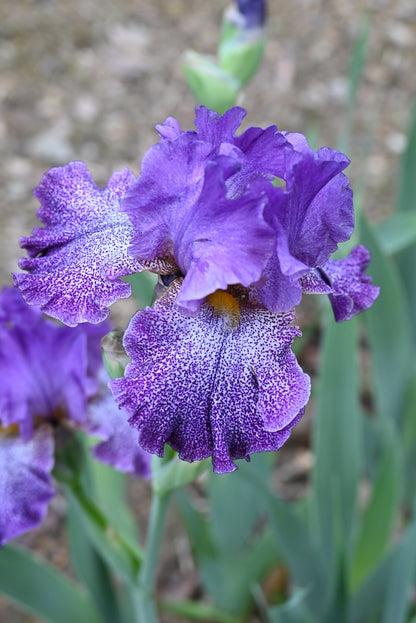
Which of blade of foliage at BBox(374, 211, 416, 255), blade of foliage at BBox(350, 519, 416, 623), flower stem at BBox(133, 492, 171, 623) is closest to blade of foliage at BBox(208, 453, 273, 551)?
blade of foliage at BBox(350, 519, 416, 623)

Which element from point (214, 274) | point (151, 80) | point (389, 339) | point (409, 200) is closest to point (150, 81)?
point (151, 80)

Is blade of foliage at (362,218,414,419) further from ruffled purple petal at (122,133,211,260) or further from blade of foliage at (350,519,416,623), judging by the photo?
ruffled purple petal at (122,133,211,260)

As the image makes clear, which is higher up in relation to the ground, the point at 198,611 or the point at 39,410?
the point at 39,410

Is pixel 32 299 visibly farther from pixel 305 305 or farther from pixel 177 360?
pixel 305 305

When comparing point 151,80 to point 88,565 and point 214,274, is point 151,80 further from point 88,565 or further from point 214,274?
point 214,274

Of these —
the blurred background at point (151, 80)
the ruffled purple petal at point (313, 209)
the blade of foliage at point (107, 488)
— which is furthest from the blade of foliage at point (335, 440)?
the blurred background at point (151, 80)

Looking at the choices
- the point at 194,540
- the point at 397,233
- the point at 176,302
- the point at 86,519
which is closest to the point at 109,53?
the point at 397,233

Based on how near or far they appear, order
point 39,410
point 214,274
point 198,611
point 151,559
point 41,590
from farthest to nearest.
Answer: point 198,611 < point 41,590 < point 39,410 < point 151,559 < point 214,274
